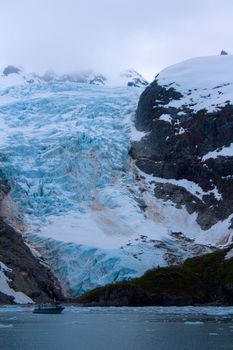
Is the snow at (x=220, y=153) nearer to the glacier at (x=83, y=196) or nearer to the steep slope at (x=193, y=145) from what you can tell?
the steep slope at (x=193, y=145)

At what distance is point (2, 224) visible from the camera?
128m

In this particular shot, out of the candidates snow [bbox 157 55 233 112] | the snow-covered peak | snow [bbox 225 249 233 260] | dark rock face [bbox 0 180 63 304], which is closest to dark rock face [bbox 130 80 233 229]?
snow [bbox 157 55 233 112]

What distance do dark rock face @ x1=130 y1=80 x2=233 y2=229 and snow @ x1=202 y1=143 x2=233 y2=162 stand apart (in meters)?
0.74

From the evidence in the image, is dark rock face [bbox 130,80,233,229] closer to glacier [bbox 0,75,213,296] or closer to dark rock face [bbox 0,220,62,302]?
glacier [bbox 0,75,213,296]

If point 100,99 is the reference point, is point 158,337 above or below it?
below

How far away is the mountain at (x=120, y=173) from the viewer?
405 ft

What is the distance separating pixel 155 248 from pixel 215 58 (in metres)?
74.2

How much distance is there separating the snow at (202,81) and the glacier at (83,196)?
1539cm

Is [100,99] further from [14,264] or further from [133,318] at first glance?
[133,318]

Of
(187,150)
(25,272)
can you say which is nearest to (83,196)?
(25,272)

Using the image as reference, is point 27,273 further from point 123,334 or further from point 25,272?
point 123,334

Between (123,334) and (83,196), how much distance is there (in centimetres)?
8424

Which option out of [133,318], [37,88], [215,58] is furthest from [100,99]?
[133,318]

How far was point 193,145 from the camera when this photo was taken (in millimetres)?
157000
